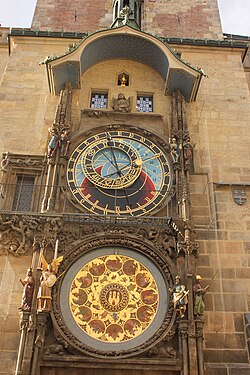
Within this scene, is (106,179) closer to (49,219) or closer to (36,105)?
(49,219)

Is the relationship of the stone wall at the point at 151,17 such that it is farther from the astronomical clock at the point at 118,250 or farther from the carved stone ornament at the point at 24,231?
the carved stone ornament at the point at 24,231

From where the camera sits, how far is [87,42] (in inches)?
451

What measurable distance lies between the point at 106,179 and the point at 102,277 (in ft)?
7.55

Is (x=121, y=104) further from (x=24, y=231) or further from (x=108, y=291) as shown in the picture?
(x=108, y=291)

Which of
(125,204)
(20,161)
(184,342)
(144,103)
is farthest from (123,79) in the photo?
(184,342)

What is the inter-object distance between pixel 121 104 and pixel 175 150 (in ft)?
6.41

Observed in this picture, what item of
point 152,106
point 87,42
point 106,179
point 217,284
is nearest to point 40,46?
point 87,42

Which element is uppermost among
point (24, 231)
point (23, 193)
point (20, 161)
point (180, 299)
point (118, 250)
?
point (20, 161)

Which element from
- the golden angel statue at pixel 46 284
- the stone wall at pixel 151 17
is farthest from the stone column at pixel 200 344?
the stone wall at pixel 151 17

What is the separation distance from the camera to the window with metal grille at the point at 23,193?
10.1m

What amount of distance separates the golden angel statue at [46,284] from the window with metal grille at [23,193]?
6.31 feet

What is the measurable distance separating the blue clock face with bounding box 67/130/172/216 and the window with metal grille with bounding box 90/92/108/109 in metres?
1.13

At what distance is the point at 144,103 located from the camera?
11.9 meters

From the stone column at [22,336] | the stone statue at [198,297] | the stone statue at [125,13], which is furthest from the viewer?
the stone statue at [125,13]
